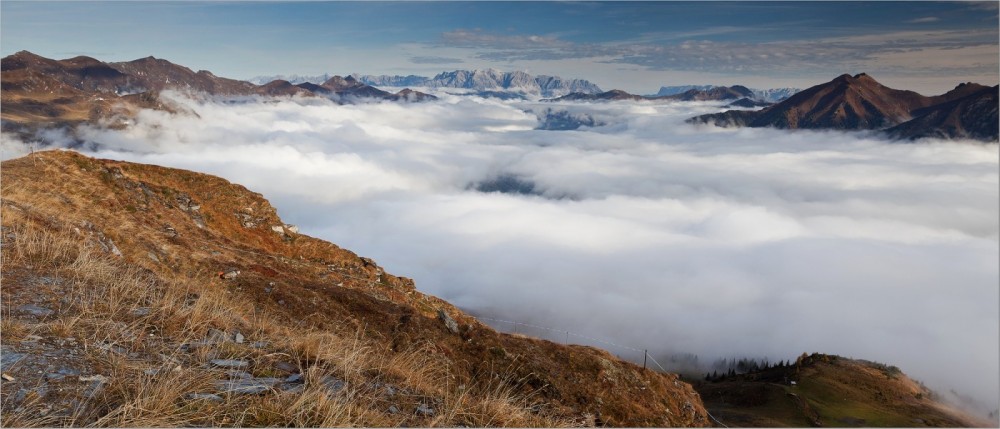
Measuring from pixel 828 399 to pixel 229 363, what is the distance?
182 m

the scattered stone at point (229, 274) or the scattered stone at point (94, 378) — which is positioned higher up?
the scattered stone at point (94, 378)

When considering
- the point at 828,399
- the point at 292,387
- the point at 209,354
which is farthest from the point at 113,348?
the point at 828,399

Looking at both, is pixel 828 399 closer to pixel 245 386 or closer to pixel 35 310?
pixel 245 386

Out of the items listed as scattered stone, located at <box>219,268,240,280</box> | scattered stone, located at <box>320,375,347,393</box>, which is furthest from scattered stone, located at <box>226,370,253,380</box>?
scattered stone, located at <box>219,268,240,280</box>

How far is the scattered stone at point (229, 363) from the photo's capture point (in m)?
6.65

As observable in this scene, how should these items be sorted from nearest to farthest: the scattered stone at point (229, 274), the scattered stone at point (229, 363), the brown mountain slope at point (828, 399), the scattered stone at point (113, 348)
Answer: the scattered stone at point (113, 348) < the scattered stone at point (229, 363) < the scattered stone at point (229, 274) < the brown mountain slope at point (828, 399)

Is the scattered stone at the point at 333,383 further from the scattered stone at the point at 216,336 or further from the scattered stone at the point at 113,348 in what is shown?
the scattered stone at the point at 113,348

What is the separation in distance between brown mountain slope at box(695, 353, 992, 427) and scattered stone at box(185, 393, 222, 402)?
401 feet

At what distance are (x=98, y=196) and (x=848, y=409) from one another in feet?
568

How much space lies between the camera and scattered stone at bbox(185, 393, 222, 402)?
5403 millimetres

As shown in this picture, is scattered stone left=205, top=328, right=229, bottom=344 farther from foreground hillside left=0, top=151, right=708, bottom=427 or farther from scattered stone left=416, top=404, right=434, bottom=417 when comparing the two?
scattered stone left=416, top=404, right=434, bottom=417

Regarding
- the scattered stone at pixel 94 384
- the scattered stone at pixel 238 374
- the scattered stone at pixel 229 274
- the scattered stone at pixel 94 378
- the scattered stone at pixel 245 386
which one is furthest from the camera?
the scattered stone at pixel 229 274

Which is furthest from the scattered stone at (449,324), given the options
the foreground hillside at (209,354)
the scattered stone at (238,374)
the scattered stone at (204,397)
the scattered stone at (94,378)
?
the scattered stone at (94,378)

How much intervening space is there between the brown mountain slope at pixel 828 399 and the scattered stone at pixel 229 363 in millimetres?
121426
